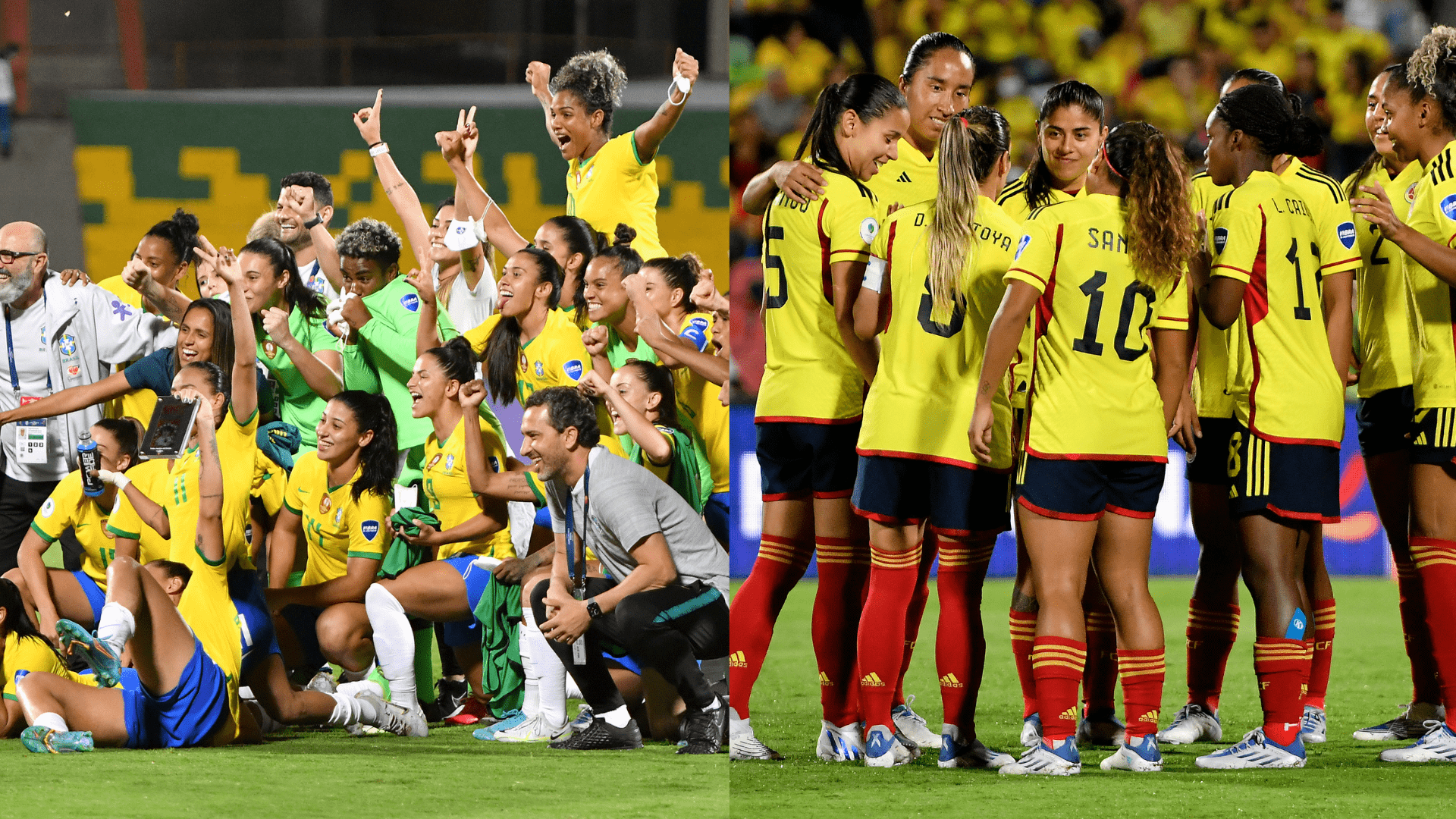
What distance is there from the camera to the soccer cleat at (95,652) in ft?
13.5

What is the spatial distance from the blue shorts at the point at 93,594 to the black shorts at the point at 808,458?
2.18m

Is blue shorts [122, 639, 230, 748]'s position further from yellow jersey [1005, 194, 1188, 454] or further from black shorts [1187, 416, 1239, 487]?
black shorts [1187, 416, 1239, 487]

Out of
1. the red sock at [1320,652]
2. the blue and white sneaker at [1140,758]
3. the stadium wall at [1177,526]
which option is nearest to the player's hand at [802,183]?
the blue and white sneaker at [1140,758]

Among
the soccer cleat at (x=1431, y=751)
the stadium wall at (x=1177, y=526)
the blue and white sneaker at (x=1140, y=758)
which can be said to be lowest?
the stadium wall at (x=1177, y=526)

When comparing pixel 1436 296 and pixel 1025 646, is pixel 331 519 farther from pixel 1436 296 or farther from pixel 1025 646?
pixel 1436 296

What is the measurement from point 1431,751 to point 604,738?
2109mm

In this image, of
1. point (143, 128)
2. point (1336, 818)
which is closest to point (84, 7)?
point (143, 128)

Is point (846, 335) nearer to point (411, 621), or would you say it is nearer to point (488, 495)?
point (488, 495)

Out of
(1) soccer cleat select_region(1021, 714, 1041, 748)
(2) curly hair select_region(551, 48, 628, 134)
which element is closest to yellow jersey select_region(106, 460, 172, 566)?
(2) curly hair select_region(551, 48, 628, 134)

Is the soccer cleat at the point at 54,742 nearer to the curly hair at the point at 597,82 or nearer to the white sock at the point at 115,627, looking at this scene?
the white sock at the point at 115,627

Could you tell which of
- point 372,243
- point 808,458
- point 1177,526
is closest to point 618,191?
point 372,243

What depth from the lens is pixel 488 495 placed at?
460cm

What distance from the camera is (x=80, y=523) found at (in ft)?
15.2

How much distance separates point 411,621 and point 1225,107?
8.83ft
